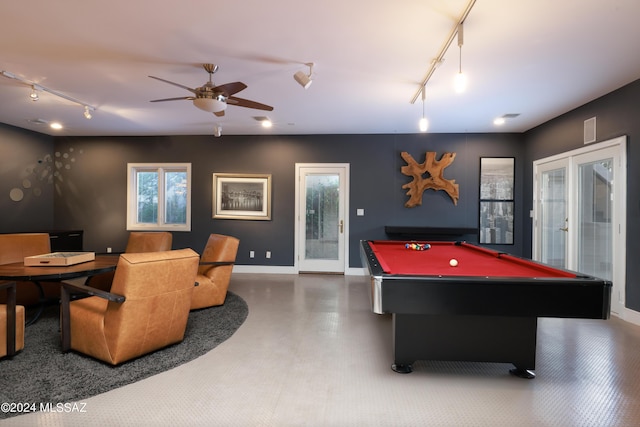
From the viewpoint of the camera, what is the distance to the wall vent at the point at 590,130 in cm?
396

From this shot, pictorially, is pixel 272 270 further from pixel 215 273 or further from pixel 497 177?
pixel 497 177

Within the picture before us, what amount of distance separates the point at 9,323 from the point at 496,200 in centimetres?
655

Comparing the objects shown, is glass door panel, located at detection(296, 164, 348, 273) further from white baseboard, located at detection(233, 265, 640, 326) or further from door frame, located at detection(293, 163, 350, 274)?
white baseboard, located at detection(233, 265, 640, 326)

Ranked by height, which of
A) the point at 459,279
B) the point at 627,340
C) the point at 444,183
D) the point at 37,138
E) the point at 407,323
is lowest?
the point at 627,340

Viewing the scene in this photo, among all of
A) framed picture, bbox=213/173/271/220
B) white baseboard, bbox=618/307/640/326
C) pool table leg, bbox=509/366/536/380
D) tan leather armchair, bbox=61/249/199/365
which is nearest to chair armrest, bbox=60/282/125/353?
tan leather armchair, bbox=61/249/199/365

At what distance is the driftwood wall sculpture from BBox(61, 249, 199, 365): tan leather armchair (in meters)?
4.23

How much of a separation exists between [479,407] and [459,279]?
80 cm

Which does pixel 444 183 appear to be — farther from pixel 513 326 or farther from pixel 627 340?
pixel 513 326

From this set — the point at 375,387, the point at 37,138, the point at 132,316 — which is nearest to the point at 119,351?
the point at 132,316

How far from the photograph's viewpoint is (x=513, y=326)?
2.19 metres

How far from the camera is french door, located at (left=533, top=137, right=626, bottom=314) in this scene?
3641 mm

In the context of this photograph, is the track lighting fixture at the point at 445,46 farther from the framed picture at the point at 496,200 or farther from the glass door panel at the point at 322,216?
the framed picture at the point at 496,200

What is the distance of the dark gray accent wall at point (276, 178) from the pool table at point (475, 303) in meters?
2.77

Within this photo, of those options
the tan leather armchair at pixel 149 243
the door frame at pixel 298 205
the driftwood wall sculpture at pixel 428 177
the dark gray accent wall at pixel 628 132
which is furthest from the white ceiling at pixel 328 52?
the tan leather armchair at pixel 149 243
